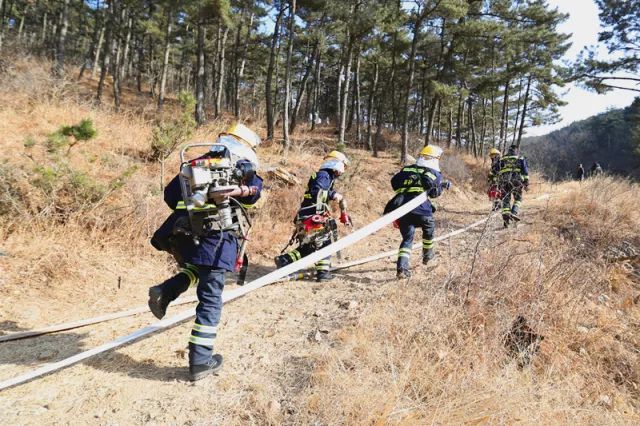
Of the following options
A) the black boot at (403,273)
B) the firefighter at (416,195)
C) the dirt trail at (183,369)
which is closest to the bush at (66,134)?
the dirt trail at (183,369)

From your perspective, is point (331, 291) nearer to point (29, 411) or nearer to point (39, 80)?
point (29, 411)

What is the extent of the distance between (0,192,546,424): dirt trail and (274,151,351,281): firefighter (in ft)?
2.35

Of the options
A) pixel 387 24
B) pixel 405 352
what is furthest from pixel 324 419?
pixel 387 24

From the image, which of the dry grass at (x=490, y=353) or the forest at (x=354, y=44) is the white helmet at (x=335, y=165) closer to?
the dry grass at (x=490, y=353)

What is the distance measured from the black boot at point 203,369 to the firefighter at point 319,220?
2418 mm

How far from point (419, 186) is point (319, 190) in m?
1.38

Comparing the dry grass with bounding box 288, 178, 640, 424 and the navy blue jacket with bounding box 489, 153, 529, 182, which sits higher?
the navy blue jacket with bounding box 489, 153, 529, 182

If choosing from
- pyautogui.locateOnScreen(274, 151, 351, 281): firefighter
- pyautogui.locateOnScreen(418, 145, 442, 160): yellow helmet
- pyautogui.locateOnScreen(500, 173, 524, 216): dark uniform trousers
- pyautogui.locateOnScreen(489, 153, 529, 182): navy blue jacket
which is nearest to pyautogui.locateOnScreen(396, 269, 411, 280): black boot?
pyautogui.locateOnScreen(274, 151, 351, 281): firefighter

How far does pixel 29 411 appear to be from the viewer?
96.9 inches

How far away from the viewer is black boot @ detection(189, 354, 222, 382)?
2.74m

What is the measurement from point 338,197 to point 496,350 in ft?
9.08

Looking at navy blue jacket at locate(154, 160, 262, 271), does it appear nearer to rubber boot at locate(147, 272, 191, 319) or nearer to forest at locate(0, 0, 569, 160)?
rubber boot at locate(147, 272, 191, 319)

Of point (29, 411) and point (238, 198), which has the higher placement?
point (238, 198)

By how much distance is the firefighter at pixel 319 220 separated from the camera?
530 cm
